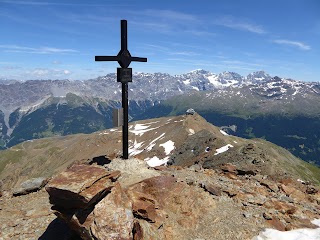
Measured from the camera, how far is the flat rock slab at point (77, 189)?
1462 centimetres

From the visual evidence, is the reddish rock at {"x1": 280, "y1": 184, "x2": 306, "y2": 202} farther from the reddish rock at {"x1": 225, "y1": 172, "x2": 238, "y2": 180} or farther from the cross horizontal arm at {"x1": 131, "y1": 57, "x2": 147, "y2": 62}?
the cross horizontal arm at {"x1": 131, "y1": 57, "x2": 147, "y2": 62}

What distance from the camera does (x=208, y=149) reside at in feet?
294

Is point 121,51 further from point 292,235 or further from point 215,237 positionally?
point 292,235

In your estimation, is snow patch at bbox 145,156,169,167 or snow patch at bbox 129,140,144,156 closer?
snow patch at bbox 145,156,169,167

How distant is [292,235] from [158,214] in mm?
7392

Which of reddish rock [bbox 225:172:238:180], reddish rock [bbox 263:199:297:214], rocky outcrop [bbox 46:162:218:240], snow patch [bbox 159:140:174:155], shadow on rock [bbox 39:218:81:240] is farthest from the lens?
snow patch [bbox 159:140:174:155]

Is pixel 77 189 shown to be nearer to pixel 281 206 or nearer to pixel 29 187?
pixel 29 187

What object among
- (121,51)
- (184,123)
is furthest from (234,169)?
(184,123)

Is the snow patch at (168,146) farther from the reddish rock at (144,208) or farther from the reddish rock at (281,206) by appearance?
the reddish rock at (144,208)

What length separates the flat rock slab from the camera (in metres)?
14.6

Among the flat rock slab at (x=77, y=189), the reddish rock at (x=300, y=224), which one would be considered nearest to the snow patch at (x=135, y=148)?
the reddish rock at (x=300, y=224)

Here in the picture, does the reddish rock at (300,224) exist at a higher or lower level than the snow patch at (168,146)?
higher

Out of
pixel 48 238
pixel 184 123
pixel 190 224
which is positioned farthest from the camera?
pixel 184 123

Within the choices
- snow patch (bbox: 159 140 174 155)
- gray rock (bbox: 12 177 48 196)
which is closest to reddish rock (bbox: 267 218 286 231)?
gray rock (bbox: 12 177 48 196)
